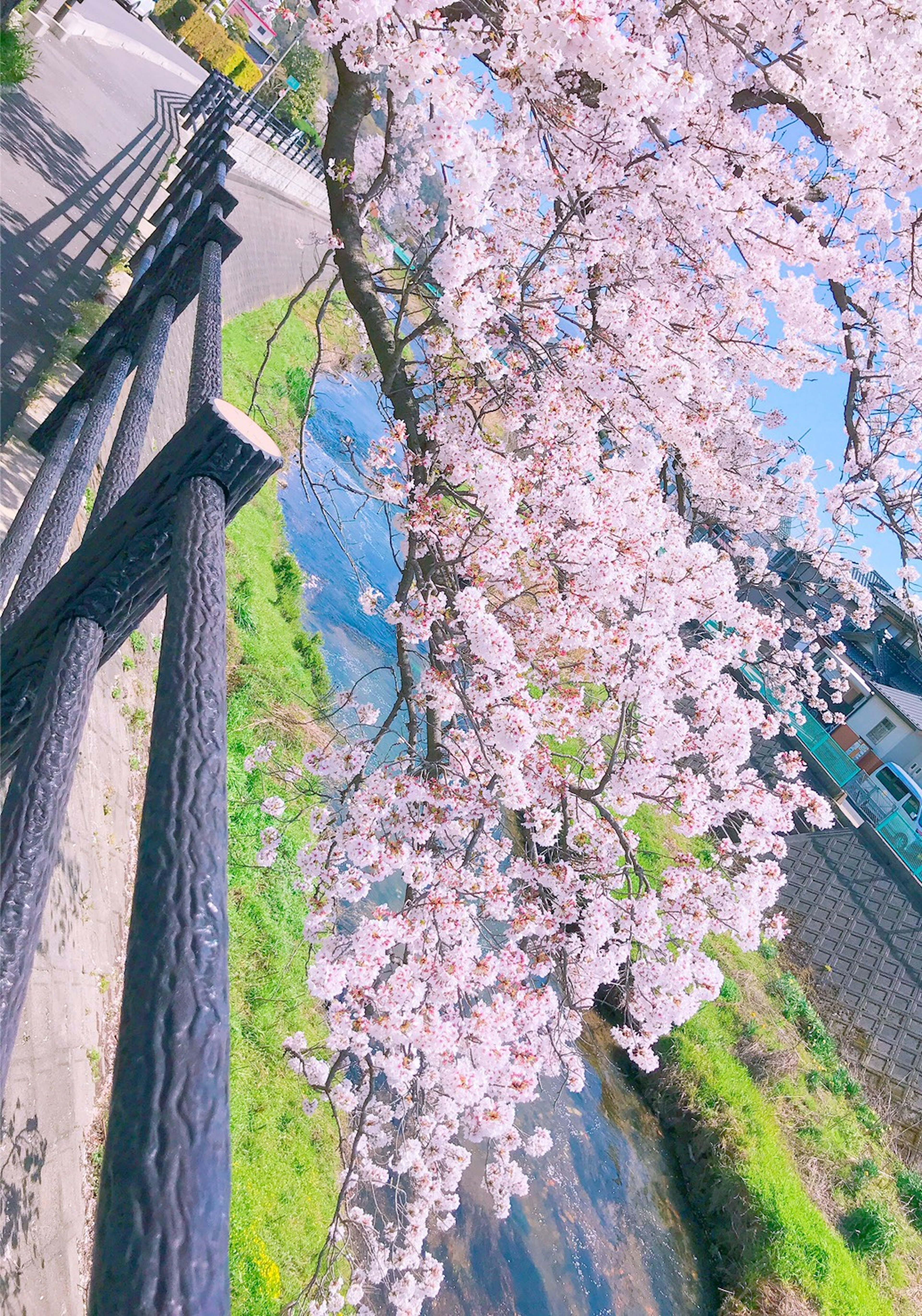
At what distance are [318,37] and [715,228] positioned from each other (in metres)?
2.70

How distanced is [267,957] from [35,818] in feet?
24.2

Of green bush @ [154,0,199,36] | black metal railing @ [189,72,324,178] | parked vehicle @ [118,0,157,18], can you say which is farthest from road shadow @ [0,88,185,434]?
green bush @ [154,0,199,36]

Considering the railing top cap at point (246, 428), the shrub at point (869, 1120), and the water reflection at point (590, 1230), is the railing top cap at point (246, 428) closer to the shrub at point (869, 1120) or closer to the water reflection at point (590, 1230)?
the water reflection at point (590, 1230)

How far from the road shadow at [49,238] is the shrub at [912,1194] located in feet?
48.2

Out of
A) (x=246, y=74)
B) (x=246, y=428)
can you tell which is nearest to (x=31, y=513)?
(x=246, y=428)

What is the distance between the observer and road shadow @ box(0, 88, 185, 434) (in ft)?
16.5

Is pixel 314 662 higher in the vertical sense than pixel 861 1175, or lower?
lower

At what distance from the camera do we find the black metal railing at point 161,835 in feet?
1.34

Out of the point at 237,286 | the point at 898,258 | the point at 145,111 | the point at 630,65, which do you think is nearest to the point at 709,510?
the point at 898,258

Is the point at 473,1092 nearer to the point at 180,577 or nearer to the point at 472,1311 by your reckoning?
the point at 180,577

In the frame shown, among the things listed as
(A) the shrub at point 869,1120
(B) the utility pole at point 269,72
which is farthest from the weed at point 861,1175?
(B) the utility pole at point 269,72

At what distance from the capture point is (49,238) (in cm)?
647

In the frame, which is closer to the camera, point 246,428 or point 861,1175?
point 246,428

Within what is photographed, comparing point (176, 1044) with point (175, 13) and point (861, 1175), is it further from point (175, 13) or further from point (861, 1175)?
point (175, 13)
